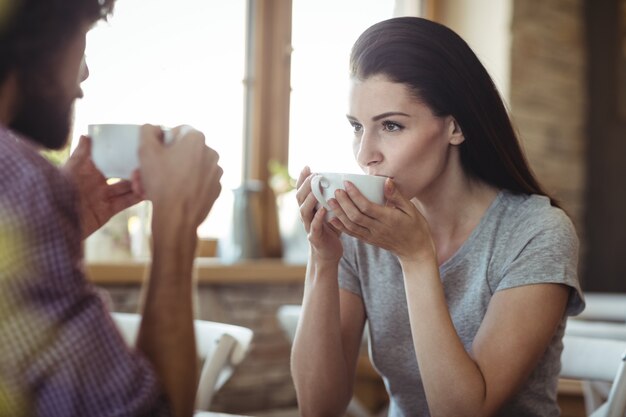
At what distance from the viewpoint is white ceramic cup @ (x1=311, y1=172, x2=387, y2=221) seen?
44.9 inches

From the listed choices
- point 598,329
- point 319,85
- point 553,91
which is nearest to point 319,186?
point 598,329

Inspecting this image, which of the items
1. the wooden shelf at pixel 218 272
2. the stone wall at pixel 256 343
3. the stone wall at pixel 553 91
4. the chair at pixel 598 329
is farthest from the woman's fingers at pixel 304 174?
the stone wall at pixel 553 91

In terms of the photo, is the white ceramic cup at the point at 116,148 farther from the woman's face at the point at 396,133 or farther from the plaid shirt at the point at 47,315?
the woman's face at the point at 396,133

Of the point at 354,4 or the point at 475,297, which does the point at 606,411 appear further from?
the point at 354,4

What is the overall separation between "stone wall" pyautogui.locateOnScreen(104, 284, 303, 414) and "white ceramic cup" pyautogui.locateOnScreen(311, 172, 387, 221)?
1.76 meters

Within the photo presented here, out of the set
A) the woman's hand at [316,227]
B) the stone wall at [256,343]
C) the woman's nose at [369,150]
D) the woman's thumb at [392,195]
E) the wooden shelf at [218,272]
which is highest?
the woman's nose at [369,150]

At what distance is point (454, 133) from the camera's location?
1433 millimetres

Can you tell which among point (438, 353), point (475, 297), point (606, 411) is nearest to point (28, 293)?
point (438, 353)

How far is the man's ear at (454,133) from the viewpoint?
1.42 m

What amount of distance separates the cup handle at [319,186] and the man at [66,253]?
0.34 meters

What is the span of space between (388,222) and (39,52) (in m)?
0.62

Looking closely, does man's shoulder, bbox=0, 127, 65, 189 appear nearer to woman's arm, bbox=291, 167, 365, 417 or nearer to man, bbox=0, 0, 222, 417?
man, bbox=0, 0, 222, 417

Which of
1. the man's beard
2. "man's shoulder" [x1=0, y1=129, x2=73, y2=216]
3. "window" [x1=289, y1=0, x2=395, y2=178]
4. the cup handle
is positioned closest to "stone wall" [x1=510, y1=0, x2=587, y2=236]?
"window" [x1=289, y1=0, x2=395, y2=178]

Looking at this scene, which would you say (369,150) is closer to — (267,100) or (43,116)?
(43,116)
